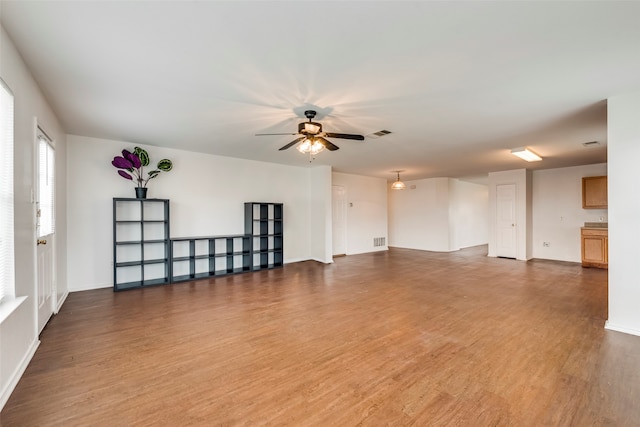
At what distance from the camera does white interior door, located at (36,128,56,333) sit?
3025 millimetres

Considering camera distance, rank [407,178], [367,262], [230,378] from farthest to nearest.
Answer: [407,178], [367,262], [230,378]

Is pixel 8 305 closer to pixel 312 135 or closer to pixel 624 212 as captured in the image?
pixel 312 135

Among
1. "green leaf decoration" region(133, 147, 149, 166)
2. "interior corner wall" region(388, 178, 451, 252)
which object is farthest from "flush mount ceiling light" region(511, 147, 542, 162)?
"green leaf decoration" region(133, 147, 149, 166)

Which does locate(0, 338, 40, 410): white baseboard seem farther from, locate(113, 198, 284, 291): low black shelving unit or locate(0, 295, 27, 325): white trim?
locate(113, 198, 284, 291): low black shelving unit

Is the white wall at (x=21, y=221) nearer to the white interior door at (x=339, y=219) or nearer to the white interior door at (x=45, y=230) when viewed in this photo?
the white interior door at (x=45, y=230)

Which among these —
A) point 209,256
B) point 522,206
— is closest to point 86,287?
point 209,256

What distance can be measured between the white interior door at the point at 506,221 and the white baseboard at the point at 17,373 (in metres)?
9.61

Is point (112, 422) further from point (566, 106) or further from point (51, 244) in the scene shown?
point (566, 106)

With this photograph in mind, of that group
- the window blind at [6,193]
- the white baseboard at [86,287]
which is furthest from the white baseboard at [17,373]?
the white baseboard at [86,287]

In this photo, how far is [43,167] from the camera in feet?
10.9

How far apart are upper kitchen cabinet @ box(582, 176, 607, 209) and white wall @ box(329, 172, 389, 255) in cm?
524

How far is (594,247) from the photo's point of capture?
6578 mm

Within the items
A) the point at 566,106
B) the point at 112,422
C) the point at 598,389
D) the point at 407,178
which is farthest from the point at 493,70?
the point at 407,178

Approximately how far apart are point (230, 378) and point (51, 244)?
324 centimetres
